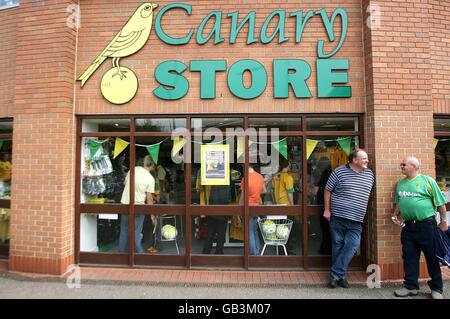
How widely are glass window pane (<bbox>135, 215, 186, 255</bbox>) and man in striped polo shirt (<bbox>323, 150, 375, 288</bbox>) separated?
2268 millimetres

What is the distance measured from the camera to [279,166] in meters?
5.27

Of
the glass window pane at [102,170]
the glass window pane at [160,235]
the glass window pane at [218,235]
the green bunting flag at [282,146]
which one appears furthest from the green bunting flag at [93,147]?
the green bunting flag at [282,146]

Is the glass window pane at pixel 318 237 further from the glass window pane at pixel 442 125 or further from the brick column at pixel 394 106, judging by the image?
the glass window pane at pixel 442 125

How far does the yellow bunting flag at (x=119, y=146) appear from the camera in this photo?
5.23m

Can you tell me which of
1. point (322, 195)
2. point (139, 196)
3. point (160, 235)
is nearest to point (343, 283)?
point (322, 195)

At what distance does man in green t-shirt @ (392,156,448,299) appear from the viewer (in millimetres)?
4062

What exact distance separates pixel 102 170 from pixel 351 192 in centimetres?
386

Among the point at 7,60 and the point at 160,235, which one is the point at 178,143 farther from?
the point at 7,60

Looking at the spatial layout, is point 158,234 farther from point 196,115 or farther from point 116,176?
point 196,115

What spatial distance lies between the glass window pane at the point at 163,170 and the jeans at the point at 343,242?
2.28 m

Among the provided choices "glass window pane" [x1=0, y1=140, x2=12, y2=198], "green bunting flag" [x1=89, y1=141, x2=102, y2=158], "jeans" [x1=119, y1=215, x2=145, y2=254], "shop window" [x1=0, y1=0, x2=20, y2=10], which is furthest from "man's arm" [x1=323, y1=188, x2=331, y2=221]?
"shop window" [x1=0, y1=0, x2=20, y2=10]

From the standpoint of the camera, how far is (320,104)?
4941 mm

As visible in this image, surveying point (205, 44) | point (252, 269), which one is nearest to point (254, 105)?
point (205, 44)

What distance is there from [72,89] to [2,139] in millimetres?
1823
